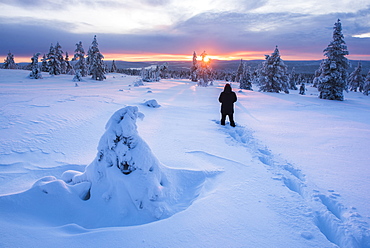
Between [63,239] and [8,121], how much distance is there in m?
4.95

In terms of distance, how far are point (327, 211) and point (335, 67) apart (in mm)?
24604

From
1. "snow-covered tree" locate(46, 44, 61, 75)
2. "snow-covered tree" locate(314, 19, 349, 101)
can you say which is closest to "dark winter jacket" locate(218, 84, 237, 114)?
"snow-covered tree" locate(314, 19, 349, 101)

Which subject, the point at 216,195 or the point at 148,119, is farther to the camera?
the point at 148,119

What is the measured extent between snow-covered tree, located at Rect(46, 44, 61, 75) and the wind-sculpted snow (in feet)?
143

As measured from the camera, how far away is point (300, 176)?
3.79 metres

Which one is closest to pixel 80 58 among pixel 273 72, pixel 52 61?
pixel 52 61

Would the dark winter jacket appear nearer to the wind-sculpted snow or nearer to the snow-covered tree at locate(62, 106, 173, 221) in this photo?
the wind-sculpted snow

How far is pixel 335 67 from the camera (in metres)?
21.0

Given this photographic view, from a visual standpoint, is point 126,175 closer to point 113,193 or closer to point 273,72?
point 113,193

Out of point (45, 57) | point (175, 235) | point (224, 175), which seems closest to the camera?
point (175, 235)

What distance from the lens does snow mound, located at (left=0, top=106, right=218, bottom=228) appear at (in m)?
2.50

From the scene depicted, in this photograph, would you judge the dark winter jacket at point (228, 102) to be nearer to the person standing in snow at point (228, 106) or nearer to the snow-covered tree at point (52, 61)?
the person standing in snow at point (228, 106)

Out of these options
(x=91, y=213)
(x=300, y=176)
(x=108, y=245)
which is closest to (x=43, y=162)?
(x=91, y=213)

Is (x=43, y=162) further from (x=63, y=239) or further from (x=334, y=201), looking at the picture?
(x=334, y=201)
